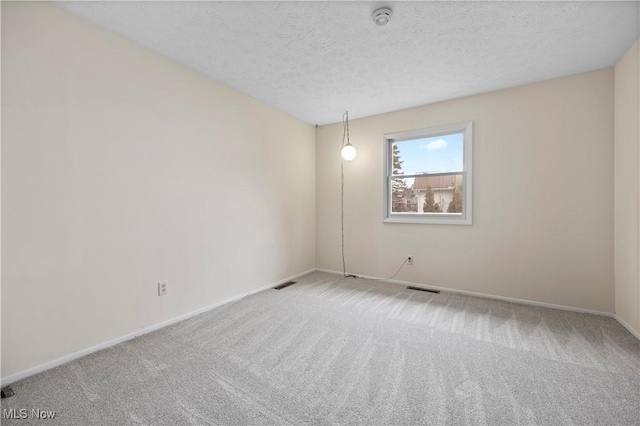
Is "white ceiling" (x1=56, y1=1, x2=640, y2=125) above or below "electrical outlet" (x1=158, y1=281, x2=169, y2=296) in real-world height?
above

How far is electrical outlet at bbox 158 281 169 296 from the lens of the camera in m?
2.45

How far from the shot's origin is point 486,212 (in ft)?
10.6

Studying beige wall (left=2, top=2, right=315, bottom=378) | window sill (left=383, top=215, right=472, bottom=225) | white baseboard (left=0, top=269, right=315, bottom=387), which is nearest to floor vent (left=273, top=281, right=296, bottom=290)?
beige wall (left=2, top=2, right=315, bottom=378)

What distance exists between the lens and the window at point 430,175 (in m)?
3.43

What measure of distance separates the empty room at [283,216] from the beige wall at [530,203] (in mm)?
22

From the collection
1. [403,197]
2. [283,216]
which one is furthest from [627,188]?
[283,216]

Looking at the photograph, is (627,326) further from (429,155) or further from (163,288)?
(163,288)

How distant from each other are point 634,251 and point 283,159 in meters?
3.90

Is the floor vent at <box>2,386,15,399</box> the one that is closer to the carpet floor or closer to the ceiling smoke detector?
the carpet floor

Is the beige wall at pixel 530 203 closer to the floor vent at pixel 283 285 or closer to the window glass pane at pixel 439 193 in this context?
the window glass pane at pixel 439 193

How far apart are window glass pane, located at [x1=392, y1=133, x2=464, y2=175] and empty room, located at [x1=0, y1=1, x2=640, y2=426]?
0.04 meters

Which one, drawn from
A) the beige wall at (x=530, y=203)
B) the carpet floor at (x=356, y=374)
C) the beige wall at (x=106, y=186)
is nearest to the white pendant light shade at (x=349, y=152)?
the beige wall at (x=530, y=203)

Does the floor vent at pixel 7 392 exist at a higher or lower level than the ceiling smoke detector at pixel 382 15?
lower

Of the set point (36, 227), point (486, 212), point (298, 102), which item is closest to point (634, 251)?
point (486, 212)
